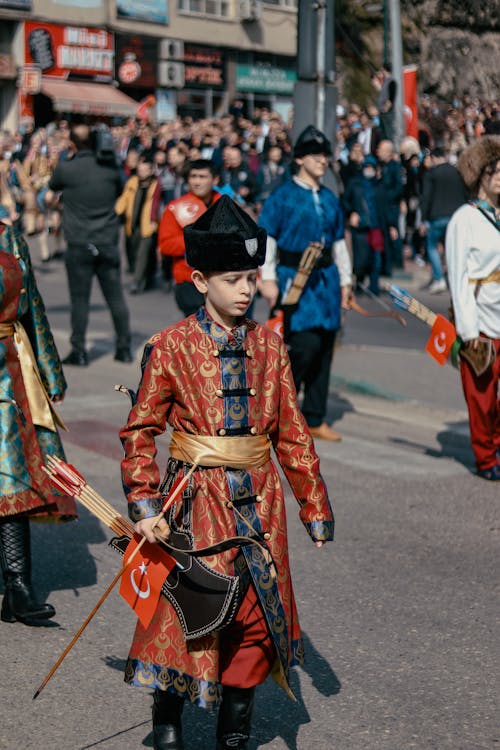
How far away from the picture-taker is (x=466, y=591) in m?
5.43

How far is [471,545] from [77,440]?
303 cm

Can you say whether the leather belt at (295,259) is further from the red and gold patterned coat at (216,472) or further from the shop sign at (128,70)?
the shop sign at (128,70)

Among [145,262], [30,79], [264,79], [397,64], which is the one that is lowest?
[145,262]

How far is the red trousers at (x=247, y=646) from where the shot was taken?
3.57 m

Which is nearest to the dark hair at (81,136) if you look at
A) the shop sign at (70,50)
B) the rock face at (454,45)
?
the rock face at (454,45)

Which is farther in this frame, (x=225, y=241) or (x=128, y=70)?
(x=128, y=70)

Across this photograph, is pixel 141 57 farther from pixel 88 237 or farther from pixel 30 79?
pixel 88 237

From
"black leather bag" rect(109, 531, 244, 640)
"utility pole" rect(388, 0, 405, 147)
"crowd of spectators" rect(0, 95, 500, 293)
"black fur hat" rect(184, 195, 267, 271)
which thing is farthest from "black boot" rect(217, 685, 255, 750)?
"utility pole" rect(388, 0, 405, 147)

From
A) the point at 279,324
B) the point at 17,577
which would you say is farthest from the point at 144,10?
the point at 17,577

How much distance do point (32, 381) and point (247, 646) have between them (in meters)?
1.88

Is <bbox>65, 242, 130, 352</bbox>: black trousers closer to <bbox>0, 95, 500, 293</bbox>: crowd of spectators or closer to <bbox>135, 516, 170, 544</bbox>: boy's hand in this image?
<bbox>0, 95, 500, 293</bbox>: crowd of spectators

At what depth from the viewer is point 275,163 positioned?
63.2 feet

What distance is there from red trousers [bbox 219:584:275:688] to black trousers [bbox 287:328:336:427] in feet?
14.9

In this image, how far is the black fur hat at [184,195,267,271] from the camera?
3.58 metres
